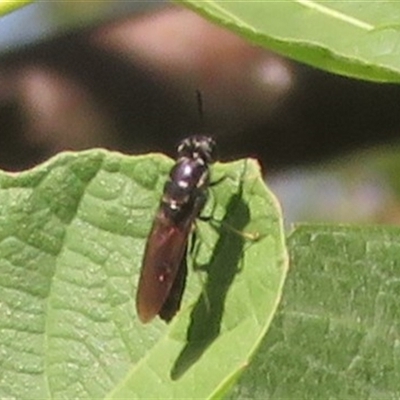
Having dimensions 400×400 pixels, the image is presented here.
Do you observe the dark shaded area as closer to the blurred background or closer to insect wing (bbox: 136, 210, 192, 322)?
the blurred background

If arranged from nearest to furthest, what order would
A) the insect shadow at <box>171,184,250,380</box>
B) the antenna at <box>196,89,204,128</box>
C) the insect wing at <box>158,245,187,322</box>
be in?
the insect shadow at <box>171,184,250,380</box>
the insect wing at <box>158,245,187,322</box>
the antenna at <box>196,89,204,128</box>

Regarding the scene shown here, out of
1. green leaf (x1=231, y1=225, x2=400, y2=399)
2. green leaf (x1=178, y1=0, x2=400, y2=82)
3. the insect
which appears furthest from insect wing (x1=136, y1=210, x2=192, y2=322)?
green leaf (x1=178, y1=0, x2=400, y2=82)

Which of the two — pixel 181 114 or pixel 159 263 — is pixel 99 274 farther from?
pixel 181 114

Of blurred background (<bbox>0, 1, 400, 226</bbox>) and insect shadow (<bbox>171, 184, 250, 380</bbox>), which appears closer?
insect shadow (<bbox>171, 184, 250, 380</bbox>)

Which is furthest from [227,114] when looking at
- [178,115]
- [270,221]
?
[270,221]

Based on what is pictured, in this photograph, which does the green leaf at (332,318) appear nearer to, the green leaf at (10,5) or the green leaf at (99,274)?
the green leaf at (99,274)

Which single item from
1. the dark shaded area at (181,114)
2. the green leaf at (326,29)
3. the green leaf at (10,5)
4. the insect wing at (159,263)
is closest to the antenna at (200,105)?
the dark shaded area at (181,114)

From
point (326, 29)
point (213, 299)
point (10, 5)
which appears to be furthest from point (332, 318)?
point (10, 5)
